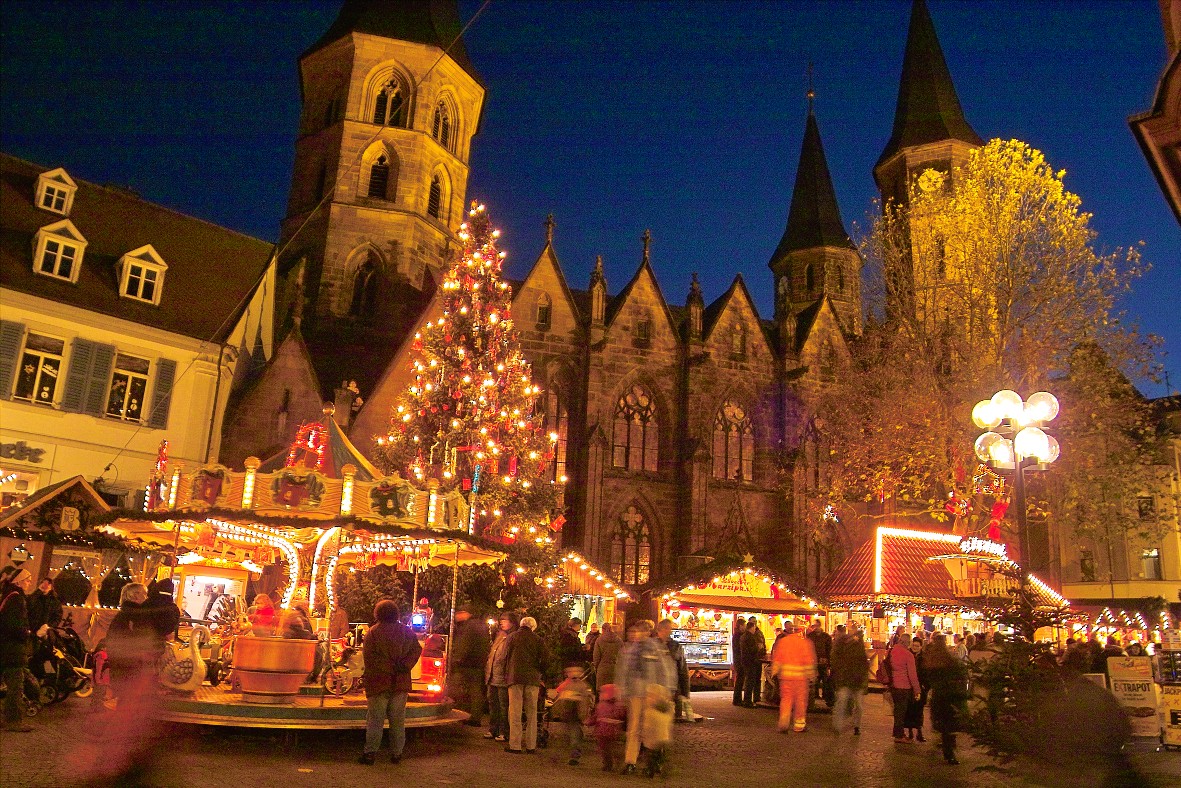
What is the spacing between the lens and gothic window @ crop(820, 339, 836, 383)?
110 ft

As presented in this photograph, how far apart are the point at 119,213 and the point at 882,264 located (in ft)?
65.4

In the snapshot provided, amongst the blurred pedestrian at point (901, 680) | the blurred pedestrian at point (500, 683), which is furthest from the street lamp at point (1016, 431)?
the blurred pedestrian at point (500, 683)

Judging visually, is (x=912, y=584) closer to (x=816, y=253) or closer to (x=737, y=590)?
(x=737, y=590)

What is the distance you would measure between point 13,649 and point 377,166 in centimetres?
2420

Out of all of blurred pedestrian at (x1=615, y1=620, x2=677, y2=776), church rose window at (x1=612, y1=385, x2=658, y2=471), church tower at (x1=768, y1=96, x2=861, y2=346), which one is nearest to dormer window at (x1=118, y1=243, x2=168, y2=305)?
church rose window at (x1=612, y1=385, x2=658, y2=471)

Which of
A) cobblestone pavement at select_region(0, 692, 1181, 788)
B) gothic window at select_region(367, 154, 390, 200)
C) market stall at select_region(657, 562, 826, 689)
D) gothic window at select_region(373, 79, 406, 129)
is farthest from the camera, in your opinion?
gothic window at select_region(373, 79, 406, 129)

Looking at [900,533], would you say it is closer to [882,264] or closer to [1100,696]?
[882,264]

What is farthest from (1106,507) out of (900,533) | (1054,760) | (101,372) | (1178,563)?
(101,372)

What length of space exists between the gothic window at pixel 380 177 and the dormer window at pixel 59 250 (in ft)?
38.4

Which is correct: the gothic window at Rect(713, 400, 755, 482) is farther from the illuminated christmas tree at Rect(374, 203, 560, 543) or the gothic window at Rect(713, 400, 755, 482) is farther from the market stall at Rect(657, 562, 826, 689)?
the illuminated christmas tree at Rect(374, 203, 560, 543)

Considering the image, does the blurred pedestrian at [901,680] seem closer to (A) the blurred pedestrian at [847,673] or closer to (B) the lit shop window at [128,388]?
(A) the blurred pedestrian at [847,673]

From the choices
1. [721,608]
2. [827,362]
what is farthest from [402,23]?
[721,608]

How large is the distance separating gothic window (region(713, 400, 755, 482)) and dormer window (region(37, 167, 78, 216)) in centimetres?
1961

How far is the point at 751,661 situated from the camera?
63.0 feet
